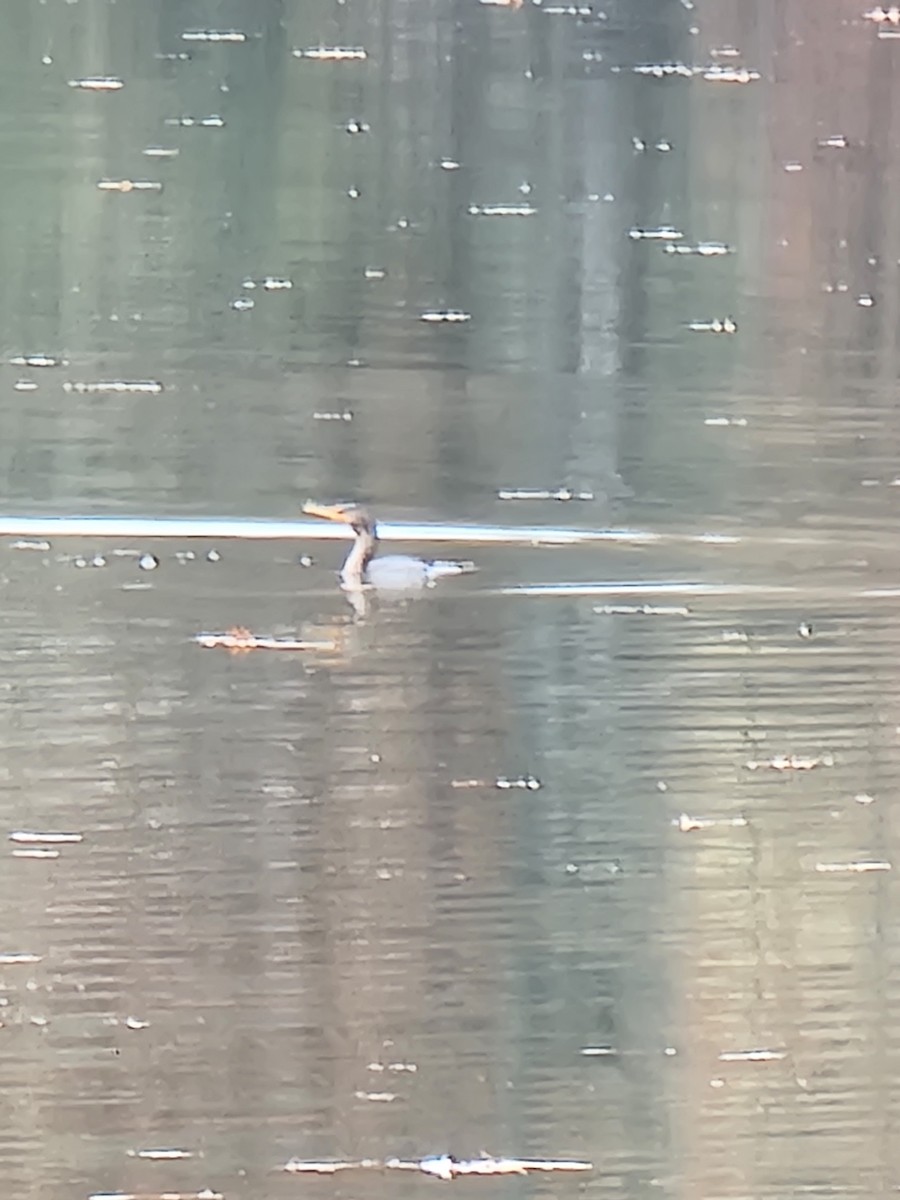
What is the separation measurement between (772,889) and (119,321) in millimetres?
336

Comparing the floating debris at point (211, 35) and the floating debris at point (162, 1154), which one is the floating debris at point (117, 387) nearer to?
the floating debris at point (211, 35)

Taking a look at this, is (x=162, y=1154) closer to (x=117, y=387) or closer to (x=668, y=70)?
(x=117, y=387)

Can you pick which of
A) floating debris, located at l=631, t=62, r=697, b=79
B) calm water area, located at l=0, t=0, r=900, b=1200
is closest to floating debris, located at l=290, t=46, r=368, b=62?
calm water area, located at l=0, t=0, r=900, b=1200

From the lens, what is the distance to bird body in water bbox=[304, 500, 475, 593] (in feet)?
1.37

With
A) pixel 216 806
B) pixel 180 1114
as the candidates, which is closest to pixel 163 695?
pixel 216 806

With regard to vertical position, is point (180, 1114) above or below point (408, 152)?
A: below

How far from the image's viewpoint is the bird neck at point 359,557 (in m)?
0.42

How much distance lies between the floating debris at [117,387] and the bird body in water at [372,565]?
0.07 metres

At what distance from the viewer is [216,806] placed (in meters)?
0.41

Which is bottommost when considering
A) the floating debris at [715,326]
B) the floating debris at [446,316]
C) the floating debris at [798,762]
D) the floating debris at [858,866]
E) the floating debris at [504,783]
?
the floating debris at [858,866]

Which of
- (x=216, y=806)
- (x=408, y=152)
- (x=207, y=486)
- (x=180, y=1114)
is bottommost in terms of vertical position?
(x=180, y=1114)

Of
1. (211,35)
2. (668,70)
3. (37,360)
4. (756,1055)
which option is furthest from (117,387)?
(756,1055)

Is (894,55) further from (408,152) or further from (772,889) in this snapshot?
(772,889)

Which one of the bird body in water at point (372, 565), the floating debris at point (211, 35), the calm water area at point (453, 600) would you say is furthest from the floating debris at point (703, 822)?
the floating debris at point (211, 35)
